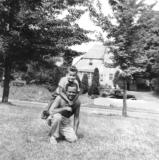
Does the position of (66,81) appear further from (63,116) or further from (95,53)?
(95,53)

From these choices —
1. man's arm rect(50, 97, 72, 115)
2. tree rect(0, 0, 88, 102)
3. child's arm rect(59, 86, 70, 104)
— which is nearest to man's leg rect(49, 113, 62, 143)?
man's arm rect(50, 97, 72, 115)

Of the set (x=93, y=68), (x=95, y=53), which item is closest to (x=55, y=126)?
(x=93, y=68)

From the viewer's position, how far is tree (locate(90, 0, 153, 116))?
1686cm

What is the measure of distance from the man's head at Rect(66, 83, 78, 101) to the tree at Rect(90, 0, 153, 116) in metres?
10.2

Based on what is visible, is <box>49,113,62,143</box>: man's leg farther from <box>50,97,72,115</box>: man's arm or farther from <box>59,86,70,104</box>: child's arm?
<box>59,86,70,104</box>: child's arm

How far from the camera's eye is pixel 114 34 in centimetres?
1716

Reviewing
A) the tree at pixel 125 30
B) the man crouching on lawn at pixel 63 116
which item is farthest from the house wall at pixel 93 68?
the man crouching on lawn at pixel 63 116

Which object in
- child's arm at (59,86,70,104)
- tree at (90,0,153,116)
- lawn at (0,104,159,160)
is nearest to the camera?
lawn at (0,104,159,160)

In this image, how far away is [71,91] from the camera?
7.03 m

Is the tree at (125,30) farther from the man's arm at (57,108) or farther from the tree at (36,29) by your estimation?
the man's arm at (57,108)

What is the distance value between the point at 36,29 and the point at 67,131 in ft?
31.8

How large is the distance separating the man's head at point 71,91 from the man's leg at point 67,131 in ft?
1.92

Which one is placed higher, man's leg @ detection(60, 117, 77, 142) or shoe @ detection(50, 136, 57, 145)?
man's leg @ detection(60, 117, 77, 142)

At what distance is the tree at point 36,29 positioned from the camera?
599 inches
